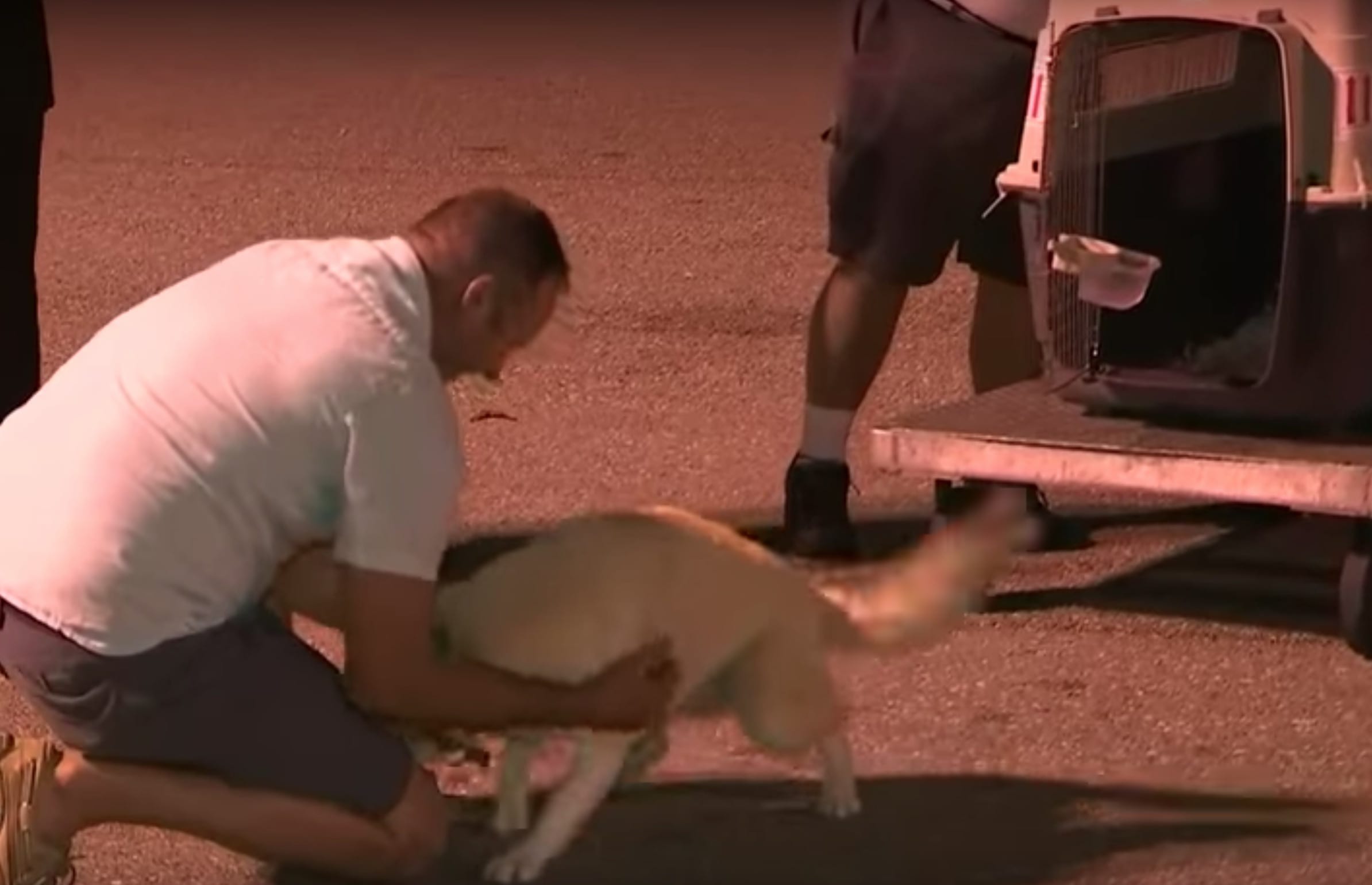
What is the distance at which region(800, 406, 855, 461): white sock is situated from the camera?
602cm

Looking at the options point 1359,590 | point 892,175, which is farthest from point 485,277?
point 1359,590

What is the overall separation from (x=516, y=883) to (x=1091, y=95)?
2109 mm

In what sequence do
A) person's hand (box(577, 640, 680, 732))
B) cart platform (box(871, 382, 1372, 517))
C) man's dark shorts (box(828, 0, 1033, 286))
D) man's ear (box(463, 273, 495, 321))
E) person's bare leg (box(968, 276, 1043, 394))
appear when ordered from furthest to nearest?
person's bare leg (box(968, 276, 1043, 394)), man's dark shorts (box(828, 0, 1033, 286)), cart platform (box(871, 382, 1372, 517)), person's hand (box(577, 640, 680, 732)), man's ear (box(463, 273, 495, 321))

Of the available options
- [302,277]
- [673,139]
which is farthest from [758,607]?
[673,139]

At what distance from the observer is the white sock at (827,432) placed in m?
6.02

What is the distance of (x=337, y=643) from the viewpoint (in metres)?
5.51

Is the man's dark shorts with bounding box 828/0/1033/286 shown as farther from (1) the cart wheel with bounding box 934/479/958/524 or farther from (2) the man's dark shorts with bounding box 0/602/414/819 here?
(2) the man's dark shorts with bounding box 0/602/414/819

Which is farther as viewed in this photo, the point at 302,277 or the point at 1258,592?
the point at 1258,592

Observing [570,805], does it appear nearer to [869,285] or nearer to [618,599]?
[618,599]

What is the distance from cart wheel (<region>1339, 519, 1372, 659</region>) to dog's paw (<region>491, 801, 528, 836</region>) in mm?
1658

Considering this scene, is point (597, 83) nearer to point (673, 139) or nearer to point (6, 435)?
point (673, 139)

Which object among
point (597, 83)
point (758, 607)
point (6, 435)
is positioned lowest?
point (597, 83)

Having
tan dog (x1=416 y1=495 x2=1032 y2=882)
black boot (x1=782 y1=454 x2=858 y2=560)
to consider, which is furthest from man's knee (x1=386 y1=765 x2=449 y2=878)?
black boot (x1=782 y1=454 x2=858 y2=560)

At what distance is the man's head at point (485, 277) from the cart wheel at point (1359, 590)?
1.80 m
